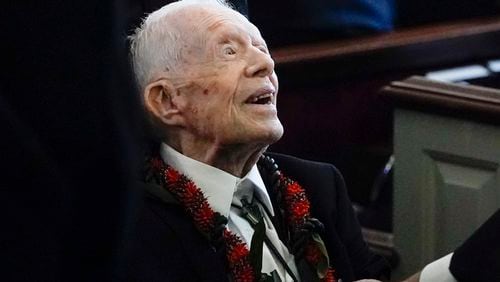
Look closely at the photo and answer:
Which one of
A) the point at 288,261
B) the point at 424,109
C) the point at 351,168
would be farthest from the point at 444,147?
the point at 351,168

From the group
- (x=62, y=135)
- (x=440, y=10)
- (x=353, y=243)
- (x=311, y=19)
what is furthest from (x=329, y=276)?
(x=440, y=10)

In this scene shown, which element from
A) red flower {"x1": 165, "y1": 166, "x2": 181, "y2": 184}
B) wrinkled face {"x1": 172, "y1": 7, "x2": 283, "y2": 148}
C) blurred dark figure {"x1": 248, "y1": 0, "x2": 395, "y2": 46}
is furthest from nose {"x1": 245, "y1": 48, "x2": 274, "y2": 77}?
blurred dark figure {"x1": 248, "y1": 0, "x2": 395, "y2": 46}

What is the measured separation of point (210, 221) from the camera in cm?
236

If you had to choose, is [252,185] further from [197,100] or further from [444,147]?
[444,147]

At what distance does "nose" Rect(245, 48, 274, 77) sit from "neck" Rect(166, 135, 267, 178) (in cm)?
14

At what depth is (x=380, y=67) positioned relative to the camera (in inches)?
187

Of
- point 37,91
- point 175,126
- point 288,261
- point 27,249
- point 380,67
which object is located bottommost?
point 380,67

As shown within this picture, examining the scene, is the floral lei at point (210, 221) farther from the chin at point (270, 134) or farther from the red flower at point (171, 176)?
the chin at point (270, 134)

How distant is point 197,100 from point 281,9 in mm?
2358

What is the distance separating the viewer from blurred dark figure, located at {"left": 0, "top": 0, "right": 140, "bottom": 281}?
1110mm

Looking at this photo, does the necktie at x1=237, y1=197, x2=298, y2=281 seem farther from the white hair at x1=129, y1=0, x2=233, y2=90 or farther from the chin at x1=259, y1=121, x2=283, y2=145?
the white hair at x1=129, y1=0, x2=233, y2=90

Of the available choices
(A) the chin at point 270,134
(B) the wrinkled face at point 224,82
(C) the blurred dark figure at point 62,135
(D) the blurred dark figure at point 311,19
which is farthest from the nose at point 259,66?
(D) the blurred dark figure at point 311,19

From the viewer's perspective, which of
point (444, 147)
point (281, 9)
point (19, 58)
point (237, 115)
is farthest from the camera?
point (281, 9)

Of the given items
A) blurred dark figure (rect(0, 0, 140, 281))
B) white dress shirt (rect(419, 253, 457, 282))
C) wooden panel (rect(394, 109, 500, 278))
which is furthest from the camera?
wooden panel (rect(394, 109, 500, 278))
